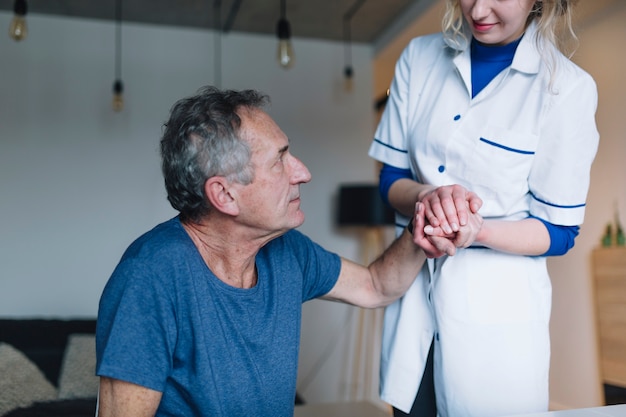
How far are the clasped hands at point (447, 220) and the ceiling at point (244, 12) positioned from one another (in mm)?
3569

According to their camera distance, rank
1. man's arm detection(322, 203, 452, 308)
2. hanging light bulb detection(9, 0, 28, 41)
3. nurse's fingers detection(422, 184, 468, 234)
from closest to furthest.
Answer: nurse's fingers detection(422, 184, 468, 234) → man's arm detection(322, 203, 452, 308) → hanging light bulb detection(9, 0, 28, 41)

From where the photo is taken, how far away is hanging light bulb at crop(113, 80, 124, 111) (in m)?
4.25

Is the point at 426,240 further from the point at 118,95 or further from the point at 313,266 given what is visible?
the point at 118,95

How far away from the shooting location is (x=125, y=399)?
109 cm

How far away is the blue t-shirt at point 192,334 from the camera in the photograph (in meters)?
1.12

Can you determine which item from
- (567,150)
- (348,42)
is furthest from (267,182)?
(348,42)

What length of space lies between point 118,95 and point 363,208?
1.93 metres

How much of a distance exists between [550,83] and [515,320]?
1.60 ft

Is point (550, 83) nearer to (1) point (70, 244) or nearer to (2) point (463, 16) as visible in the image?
(2) point (463, 16)

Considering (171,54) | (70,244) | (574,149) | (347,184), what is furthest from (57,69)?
(574,149)

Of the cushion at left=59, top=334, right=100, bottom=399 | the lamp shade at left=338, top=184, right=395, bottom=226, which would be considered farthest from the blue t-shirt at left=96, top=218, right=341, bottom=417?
the lamp shade at left=338, top=184, right=395, bottom=226

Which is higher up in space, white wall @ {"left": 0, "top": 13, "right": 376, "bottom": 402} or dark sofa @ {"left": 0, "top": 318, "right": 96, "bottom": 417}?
white wall @ {"left": 0, "top": 13, "right": 376, "bottom": 402}

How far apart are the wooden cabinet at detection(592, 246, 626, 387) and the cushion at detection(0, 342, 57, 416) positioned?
123 inches

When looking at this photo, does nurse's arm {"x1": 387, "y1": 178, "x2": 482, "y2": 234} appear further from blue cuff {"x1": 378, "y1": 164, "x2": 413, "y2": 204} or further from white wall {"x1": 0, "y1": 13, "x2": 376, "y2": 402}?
white wall {"x1": 0, "y1": 13, "x2": 376, "y2": 402}
